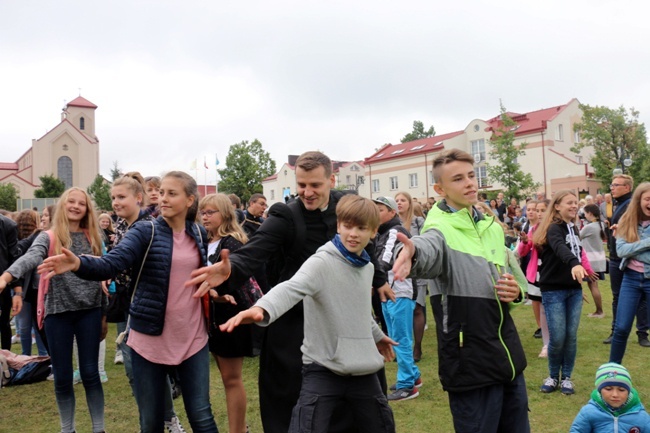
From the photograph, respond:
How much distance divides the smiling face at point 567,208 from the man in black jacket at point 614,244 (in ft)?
4.76

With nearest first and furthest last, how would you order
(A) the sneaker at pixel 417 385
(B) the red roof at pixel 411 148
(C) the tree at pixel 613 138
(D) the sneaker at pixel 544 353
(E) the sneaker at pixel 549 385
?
(E) the sneaker at pixel 549 385, (A) the sneaker at pixel 417 385, (D) the sneaker at pixel 544 353, (C) the tree at pixel 613 138, (B) the red roof at pixel 411 148

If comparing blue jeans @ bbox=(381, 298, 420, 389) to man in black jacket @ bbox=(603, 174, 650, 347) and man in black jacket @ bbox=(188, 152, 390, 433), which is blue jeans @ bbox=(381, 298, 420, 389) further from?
man in black jacket @ bbox=(603, 174, 650, 347)

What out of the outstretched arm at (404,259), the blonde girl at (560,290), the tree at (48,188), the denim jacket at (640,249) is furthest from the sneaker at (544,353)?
the tree at (48,188)

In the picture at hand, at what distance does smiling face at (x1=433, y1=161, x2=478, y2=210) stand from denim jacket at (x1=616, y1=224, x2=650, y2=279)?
11.6 ft

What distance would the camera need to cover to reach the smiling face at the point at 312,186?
3.58m

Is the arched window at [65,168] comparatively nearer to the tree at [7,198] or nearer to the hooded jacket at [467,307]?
the tree at [7,198]

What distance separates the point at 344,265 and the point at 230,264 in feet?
2.22

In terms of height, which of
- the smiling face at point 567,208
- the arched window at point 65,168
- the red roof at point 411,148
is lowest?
the smiling face at point 567,208

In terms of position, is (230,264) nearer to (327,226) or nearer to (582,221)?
(327,226)

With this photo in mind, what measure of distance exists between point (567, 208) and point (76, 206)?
4.97 meters

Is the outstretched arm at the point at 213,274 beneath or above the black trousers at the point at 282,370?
above

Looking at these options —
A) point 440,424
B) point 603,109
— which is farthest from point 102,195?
point 440,424

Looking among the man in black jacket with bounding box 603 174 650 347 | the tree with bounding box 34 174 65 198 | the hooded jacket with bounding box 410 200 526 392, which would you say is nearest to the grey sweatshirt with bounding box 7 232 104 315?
the hooded jacket with bounding box 410 200 526 392

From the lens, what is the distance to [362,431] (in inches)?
128
